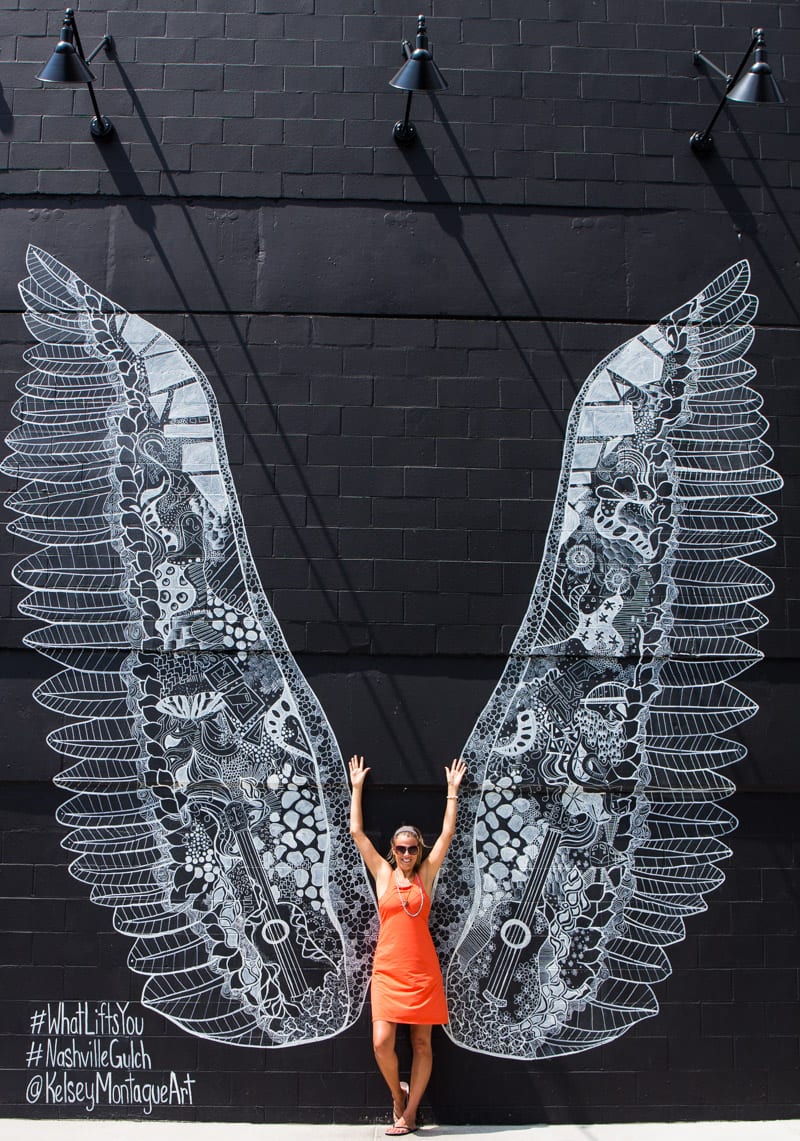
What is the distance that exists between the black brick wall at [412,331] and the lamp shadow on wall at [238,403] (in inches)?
0.8

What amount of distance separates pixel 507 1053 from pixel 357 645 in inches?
96.0

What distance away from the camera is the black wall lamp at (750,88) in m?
5.64

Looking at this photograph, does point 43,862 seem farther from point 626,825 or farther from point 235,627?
point 626,825

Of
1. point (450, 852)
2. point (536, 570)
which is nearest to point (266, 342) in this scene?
point (536, 570)

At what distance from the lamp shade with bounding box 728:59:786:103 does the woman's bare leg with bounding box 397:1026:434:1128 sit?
556 cm

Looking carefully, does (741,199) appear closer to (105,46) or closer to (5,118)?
(105,46)

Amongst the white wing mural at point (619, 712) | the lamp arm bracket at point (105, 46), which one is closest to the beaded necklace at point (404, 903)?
Answer: the white wing mural at point (619, 712)

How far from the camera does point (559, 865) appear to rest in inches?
220

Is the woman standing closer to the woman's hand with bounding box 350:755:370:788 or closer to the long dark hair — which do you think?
the long dark hair

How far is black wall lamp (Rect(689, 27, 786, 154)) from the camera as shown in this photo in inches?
222

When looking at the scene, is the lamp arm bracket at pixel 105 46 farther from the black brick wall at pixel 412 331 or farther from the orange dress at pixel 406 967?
the orange dress at pixel 406 967

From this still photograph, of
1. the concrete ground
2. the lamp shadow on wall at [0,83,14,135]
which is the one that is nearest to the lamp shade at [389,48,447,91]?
the lamp shadow on wall at [0,83,14,135]

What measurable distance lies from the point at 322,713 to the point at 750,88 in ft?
14.6

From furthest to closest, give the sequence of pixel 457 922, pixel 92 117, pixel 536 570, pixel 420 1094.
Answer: pixel 92 117
pixel 536 570
pixel 457 922
pixel 420 1094
